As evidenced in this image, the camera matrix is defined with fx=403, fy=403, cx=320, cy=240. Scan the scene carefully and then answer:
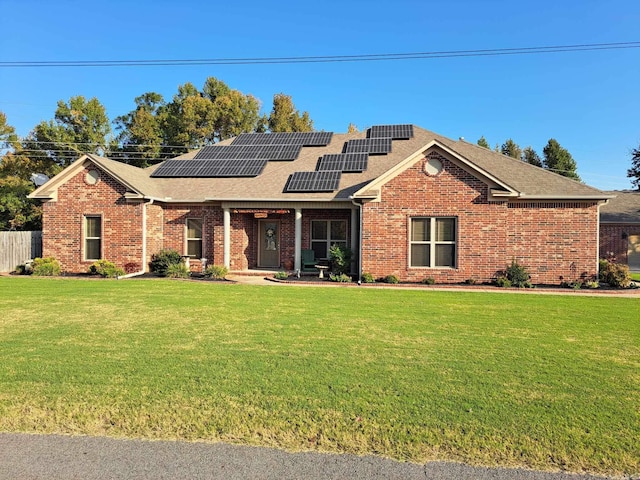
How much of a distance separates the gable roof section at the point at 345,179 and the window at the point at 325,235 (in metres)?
1.46

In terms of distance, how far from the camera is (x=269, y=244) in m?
17.6

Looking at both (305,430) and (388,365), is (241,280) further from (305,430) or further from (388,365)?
(305,430)

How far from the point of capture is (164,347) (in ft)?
19.5

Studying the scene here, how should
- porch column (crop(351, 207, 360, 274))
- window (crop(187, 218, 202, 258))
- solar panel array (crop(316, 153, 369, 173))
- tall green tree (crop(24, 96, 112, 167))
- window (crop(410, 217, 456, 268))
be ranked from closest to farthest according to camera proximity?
window (crop(410, 217, 456, 268))
porch column (crop(351, 207, 360, 274))
window (crop(187, 218, 202, 258))
solar panel array (crop(316, 153, 369, 173))
tall green tree (crop(24, 96, 112, 167))

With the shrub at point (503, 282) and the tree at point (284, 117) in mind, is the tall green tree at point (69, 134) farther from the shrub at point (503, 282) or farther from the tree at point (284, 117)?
the shrub at point (503, 282)

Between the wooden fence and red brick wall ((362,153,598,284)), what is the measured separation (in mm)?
14231

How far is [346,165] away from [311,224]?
10.6ft

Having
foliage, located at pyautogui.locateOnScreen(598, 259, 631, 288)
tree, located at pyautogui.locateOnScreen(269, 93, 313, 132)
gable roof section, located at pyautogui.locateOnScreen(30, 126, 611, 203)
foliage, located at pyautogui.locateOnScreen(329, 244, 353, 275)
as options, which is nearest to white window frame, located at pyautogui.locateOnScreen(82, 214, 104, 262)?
gable roof section, located at pyautogui.locateOnScreen(30, 126, 611, 203)

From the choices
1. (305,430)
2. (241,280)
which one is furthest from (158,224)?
(305,430)

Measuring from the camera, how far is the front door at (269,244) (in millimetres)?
17500

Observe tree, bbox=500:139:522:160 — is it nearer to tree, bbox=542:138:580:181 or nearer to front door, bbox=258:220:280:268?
tree, bbox=542:138:580:181

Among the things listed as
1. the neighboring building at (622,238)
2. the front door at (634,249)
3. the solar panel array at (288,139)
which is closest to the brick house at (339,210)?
the solar panel array at (288,139)

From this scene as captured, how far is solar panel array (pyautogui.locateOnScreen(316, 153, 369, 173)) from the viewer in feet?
58.1

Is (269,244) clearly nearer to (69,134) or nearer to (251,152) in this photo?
(251,152)
